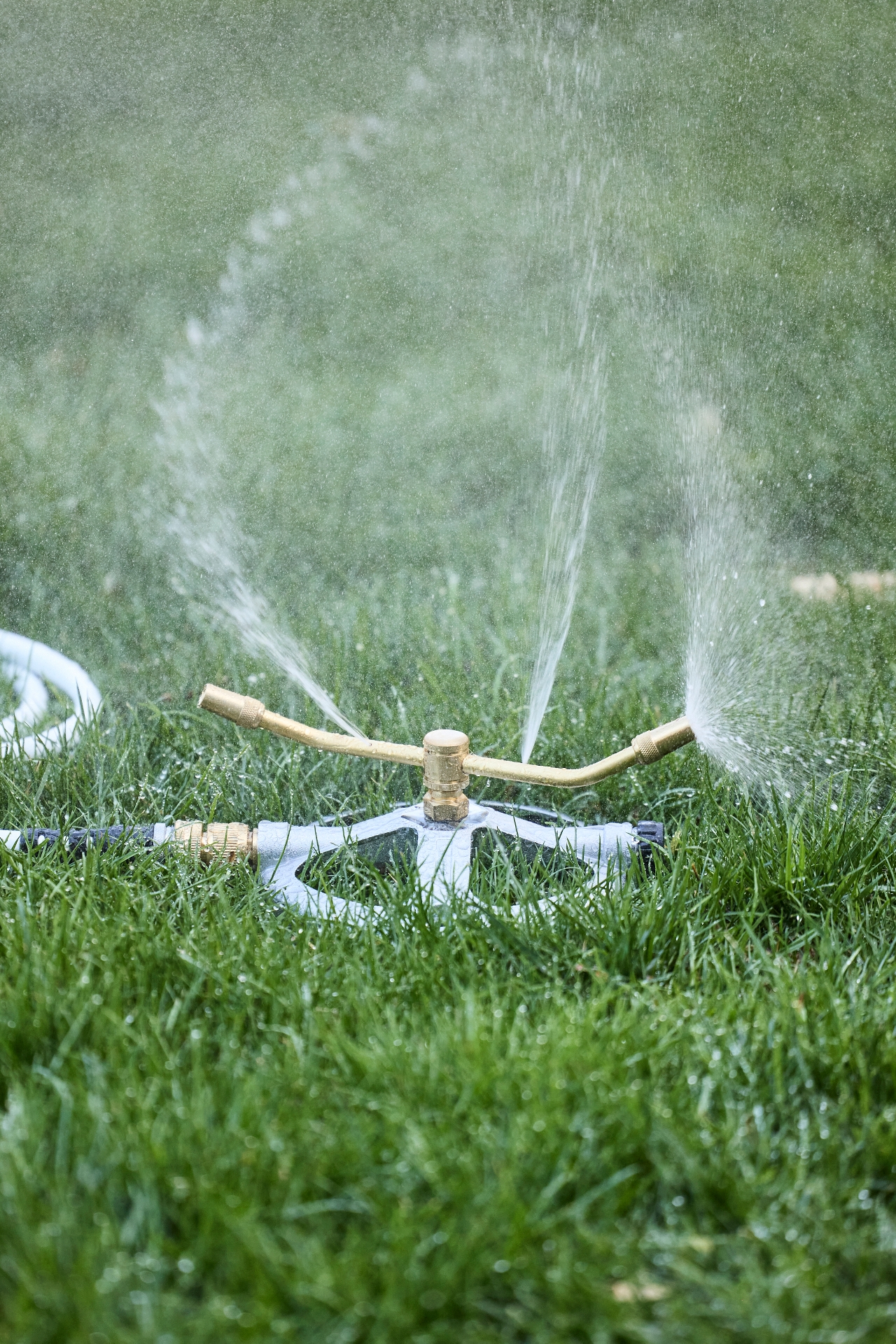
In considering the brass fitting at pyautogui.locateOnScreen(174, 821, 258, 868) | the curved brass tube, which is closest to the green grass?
the brass fitting at pyautogui.locateOnScreen(174, 821, 258, 868)

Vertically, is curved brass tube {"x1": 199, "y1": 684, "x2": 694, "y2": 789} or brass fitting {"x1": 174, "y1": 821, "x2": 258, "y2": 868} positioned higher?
curved brass tube {"x1": 199, "y1": 684, "x2": 694, "y2": 789}

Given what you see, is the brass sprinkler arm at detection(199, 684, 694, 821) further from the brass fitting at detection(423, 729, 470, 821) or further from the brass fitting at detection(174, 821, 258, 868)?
the brass fitting at detection(174, 821, 258, 868)

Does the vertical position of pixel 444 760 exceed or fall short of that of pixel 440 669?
it exceeds it

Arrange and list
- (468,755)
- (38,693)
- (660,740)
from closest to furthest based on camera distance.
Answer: (660,740)
(468,755)
(38,693)

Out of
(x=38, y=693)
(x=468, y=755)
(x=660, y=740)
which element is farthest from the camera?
(x=38, y=693)

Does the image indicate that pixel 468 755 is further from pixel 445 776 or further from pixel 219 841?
pixel 219 841

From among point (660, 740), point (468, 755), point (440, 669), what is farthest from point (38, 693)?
point (660, 740)

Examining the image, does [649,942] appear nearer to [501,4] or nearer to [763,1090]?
[763,1090]

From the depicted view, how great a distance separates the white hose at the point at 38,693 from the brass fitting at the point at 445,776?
2.25 ft

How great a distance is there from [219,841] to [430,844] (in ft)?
0.95

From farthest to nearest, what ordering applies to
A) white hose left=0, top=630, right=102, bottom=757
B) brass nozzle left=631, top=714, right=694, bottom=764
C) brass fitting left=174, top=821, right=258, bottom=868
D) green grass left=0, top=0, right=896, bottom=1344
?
white hose left=0, top=630, right=102, bottom=757
brass fitting left=174, top=821, right=258, bottom=868
brass nozzle left=631, top=714, right=694, bottom=764
green grass left=0, top=0, right=896, bottom=1344

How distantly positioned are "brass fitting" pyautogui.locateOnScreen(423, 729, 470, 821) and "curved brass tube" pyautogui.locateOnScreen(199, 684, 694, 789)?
0.02 m

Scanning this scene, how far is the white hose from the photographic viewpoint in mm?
2143

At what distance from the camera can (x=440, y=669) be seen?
2.39 metres
